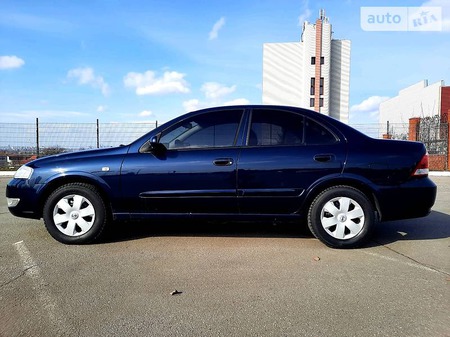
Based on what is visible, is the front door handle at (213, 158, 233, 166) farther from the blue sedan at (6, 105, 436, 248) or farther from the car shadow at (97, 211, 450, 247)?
the car shadow at (97, 211, 450, 247)

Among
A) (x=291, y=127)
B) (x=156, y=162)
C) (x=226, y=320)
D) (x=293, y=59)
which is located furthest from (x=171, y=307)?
(x=293, y=59)

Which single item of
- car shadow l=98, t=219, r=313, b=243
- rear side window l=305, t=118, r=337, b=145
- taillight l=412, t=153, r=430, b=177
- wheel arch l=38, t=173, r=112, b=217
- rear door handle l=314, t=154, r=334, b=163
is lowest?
car shadow l=98, t=219, r=313, b=243

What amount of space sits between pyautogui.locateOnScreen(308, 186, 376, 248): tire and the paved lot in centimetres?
15

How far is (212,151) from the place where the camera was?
13.1ft

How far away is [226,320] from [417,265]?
2169mm

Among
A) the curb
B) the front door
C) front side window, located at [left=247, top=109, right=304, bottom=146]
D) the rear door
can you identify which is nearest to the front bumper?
the front door

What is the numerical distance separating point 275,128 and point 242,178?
72 cm

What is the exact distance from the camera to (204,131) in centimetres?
411

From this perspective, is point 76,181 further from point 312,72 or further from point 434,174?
point 312,72

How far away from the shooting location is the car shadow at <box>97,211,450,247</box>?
4418mm

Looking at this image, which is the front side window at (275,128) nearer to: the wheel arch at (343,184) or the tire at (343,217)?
the wheel arch at (343,184)

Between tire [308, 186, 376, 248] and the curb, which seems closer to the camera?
tire [308, 186, 376, 248]

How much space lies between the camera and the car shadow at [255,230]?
14.5ft

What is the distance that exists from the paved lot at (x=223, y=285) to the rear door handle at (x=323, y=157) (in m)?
1.01
